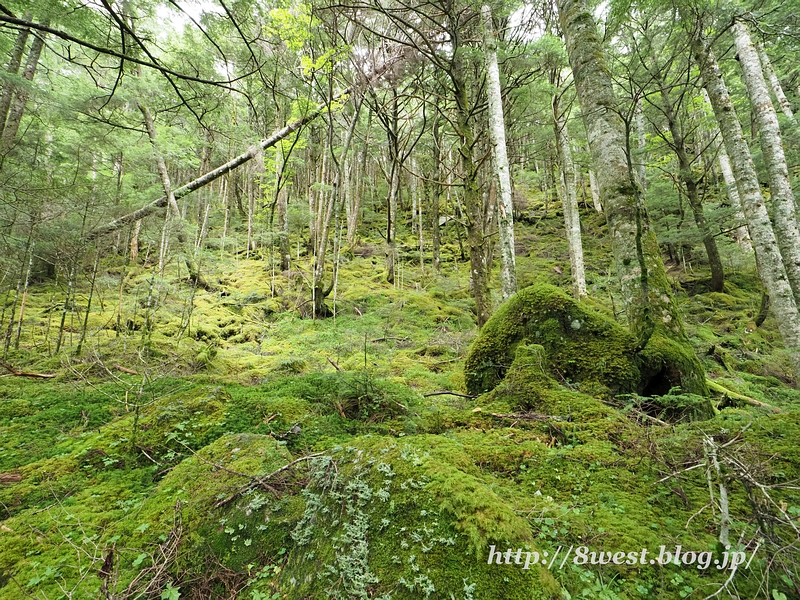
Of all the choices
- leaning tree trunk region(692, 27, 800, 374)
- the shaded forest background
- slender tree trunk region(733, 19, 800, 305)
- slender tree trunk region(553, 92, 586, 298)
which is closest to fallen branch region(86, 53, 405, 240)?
the shaded forest background

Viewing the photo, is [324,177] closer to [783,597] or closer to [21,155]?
[21,155]

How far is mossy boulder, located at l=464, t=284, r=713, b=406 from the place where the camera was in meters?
3.29

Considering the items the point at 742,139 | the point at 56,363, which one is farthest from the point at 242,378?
the point at 742,139

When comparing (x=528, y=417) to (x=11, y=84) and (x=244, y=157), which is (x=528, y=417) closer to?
(x=244, y=157)

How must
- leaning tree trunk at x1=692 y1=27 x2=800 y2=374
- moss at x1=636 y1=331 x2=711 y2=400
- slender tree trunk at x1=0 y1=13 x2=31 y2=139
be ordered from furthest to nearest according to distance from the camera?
slender tree trunk at x1=0 y1=13 x2=31 y2=139
leaning tree trunk at x1=692 y1=27 x2=800 y2=374
moss at x1=636 y1=331 x2=711 y2=400

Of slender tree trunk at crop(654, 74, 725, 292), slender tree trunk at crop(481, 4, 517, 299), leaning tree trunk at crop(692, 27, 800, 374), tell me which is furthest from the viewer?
slender tree trunk at crop(654, 74, 725, 292)

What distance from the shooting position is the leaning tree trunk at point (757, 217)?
5625mm

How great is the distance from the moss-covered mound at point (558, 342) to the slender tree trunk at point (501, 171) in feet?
9.11

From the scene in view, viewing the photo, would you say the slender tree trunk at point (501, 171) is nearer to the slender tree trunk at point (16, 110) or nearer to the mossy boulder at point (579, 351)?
the mossy boulder at point (579, 351)

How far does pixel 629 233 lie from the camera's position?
148 inches

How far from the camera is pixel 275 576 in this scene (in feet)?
5.32

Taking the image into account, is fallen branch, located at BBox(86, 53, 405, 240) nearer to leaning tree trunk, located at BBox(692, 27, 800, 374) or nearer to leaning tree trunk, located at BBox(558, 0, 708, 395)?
leaning tree trunk, located at BBox(558, 0, 708, 395)

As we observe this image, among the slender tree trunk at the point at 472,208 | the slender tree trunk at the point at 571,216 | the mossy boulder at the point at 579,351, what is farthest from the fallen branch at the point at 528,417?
the slender tree trunk at the point at 571,216

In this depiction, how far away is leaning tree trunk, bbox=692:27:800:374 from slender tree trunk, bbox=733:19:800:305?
26 centimetres
